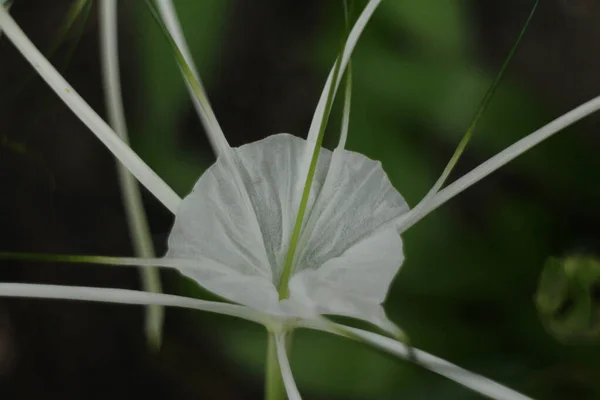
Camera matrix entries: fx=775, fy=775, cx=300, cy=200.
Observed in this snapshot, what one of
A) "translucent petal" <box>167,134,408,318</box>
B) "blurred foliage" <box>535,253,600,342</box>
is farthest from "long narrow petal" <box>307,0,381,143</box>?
"blurred foliage" <box>535,253,600,342</box>

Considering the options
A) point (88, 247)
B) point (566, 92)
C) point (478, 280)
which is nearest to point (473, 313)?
point (478, 280)

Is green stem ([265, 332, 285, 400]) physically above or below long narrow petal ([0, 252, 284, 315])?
below

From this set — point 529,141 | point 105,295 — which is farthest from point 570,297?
point 105,295

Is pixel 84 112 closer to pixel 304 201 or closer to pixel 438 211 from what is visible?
pixel 304 201

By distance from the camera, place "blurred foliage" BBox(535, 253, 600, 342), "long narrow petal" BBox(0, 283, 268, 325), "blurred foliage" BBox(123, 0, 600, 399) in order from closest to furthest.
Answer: "long narrow petal" BBox(0, 283, 268, 325) → "blurred foliage" BBox(535, 253, 600, 342) → "blurred foliage" BBox(123, 0, 600, 399)

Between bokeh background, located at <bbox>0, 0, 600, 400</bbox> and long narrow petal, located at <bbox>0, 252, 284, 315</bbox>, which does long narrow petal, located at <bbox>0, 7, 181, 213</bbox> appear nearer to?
long narrow petal, located at <bbox>0, 252, 284, 315</bbox>
